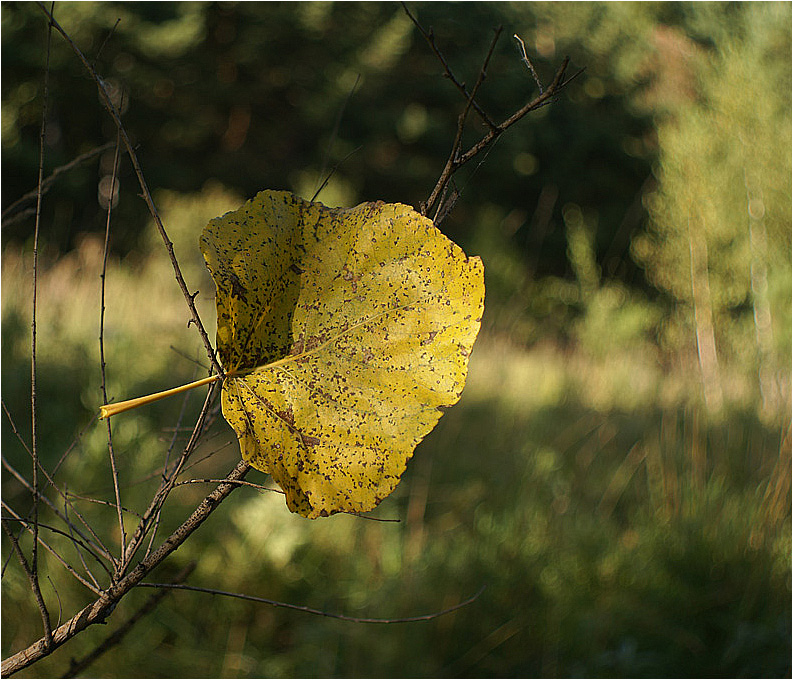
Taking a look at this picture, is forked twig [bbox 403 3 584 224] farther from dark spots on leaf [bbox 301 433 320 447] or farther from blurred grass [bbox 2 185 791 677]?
blurred grass [bbox 2 185 791 677]

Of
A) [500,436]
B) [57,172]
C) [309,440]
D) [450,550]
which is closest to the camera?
[309,440]

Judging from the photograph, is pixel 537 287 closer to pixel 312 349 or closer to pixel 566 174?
pixel 566 174

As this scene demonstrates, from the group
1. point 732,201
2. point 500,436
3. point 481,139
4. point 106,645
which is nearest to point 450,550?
point 500,436

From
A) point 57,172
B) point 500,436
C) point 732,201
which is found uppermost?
point 57,172

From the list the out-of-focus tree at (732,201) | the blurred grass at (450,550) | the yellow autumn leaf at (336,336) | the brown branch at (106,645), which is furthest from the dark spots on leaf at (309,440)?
the out-of-focus tree at (732,201)

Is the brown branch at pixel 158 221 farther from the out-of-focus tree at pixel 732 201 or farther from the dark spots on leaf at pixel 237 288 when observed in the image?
the out-of-focus tree at pixel 732 201

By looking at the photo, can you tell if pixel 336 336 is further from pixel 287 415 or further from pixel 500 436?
pixel 500 436

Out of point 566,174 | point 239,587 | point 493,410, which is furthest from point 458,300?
point 566,174
